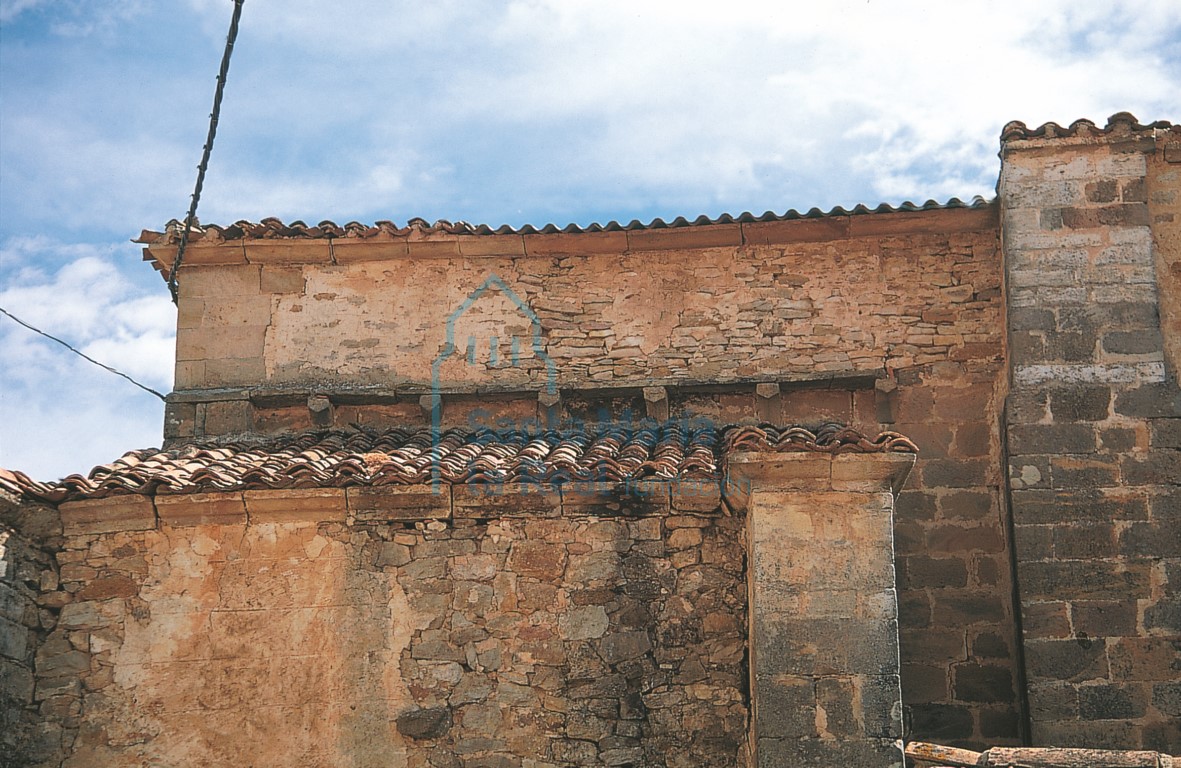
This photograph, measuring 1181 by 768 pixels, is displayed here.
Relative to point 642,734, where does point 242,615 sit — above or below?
above

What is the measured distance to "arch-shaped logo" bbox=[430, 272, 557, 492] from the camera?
1184 centimetres

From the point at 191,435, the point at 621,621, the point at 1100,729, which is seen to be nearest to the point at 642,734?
the point at 621,621

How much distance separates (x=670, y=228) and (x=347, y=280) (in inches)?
99.0

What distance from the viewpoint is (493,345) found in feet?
39.2

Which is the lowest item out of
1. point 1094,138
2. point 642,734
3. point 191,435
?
point 642,734

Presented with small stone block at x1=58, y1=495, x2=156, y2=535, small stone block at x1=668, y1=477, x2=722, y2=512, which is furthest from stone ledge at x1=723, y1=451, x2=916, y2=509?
small stone block at x1=58, y1=495, x2=156, y2=535

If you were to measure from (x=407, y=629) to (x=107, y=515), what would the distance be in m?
1.88

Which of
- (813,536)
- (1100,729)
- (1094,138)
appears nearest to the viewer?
(813,536)

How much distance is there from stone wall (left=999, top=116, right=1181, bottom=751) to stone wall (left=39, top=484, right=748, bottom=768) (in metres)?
2.71

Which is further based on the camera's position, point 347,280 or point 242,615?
point 347,280

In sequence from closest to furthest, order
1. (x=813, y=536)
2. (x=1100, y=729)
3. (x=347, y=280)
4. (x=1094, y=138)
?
(x=813, y=536), (x=1100, y=729), (x=1094, y=138), (x=347, y=280)

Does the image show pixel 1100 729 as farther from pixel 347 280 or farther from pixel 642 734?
pixel 347 280

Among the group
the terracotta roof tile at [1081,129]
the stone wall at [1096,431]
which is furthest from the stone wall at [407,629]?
the terracotta roof tile at [1081,129]

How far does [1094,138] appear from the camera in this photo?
11336mm
